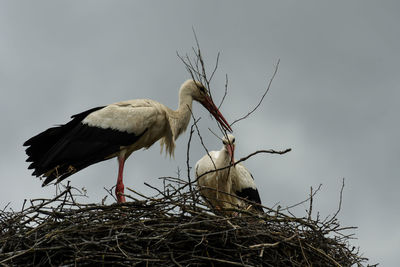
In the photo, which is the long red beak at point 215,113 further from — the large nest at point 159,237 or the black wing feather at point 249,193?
the large nest at point 159,237

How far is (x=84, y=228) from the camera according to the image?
5.01m

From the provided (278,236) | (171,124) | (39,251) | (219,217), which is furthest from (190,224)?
(171,124)

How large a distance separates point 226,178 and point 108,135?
5.12ft

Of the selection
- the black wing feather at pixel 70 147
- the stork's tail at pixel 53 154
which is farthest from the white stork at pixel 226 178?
the stork's tail at pixel 53 154

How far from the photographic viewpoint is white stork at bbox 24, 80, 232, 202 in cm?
709

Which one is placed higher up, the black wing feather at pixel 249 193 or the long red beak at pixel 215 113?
the long red beak at pixel 215 113

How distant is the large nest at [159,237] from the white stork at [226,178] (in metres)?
2.16

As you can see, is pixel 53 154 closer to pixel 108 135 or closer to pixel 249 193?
pixel 108 135

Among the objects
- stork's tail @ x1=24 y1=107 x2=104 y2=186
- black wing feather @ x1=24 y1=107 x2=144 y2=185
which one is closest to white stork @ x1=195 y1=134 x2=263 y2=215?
black wing feather @ x1=24 y1=107 x2=144 y2=185

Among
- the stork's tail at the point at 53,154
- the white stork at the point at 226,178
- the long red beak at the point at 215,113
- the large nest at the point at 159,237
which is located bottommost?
the large nest at the point at 159,237

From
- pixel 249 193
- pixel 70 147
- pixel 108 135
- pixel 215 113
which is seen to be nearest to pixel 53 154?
pixel 70 147

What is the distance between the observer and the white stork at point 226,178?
7688 millimetres

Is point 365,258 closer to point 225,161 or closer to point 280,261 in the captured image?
point 280,261

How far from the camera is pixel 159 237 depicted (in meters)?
4.74
